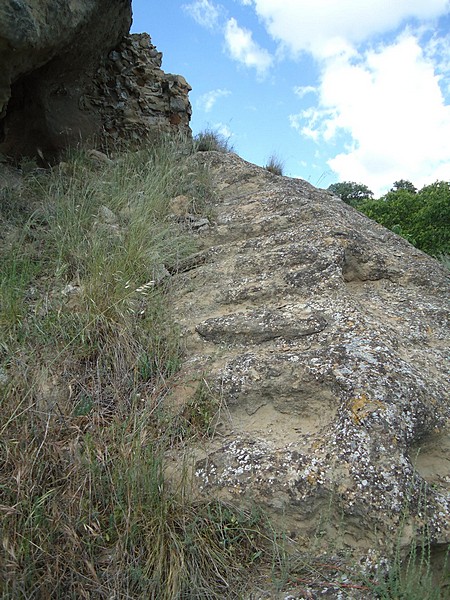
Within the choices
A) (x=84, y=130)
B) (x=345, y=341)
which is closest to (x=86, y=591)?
(x=345, y=341)

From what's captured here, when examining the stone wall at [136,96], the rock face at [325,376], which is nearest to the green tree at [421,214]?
the stone wall at [136,96]

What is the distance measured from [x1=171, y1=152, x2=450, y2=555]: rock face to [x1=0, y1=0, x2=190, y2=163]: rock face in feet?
6.34

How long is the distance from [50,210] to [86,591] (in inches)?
116

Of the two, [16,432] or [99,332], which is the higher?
[99,332]

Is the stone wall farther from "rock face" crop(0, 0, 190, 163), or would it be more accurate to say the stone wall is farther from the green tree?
the green tree

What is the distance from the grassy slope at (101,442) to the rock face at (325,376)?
0.44 ft

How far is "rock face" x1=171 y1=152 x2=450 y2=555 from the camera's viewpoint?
165 centimetres

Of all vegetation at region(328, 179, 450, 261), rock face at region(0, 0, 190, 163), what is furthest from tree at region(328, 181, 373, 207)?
rock face at region(0, 0, 190, 163)

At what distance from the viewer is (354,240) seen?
3182mm

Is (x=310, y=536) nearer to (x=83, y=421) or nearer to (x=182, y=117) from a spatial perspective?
(x=83, y=421)

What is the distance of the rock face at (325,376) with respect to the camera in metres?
1.65

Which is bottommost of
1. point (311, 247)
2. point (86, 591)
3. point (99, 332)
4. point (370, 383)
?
point (86, 591)

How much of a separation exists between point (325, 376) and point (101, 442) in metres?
0.92

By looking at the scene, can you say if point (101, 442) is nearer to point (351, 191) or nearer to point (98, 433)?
point (98, 433)
